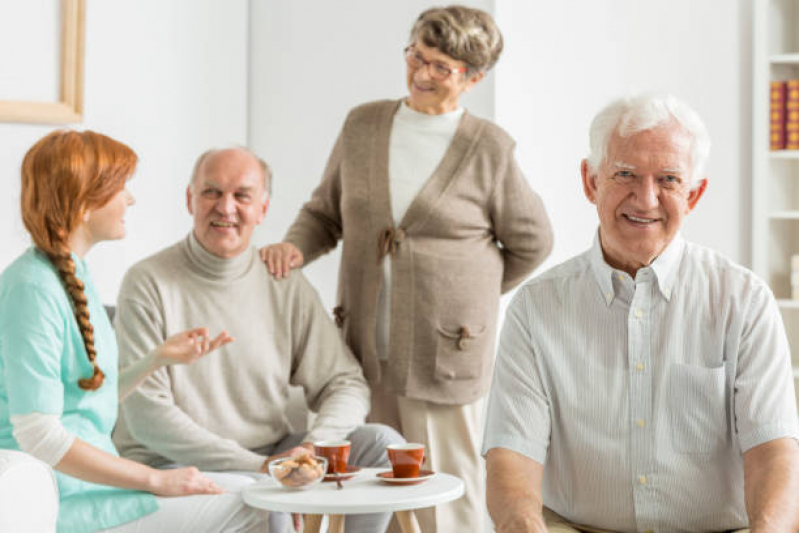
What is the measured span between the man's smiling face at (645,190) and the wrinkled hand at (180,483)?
0.97m

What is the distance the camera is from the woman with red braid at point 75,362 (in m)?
1.91

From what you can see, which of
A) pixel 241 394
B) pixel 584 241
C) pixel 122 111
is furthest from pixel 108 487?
pixel 584 241

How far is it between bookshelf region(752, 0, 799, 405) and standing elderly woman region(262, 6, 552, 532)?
1.45 metres

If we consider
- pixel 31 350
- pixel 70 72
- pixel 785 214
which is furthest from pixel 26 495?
pixel 785 214

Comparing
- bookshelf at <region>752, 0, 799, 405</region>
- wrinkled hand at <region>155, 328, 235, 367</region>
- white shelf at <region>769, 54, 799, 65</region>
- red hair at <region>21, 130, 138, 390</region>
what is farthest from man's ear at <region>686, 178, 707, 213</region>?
white shelf at <region>769, 54, 799, 65</region>

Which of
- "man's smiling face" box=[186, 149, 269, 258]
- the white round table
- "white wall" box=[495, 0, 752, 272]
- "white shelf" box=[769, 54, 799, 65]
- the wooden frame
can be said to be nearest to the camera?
the white round table

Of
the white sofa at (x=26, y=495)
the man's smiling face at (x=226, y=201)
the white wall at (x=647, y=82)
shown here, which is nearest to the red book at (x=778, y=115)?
the white wall at (x=647, y=82)

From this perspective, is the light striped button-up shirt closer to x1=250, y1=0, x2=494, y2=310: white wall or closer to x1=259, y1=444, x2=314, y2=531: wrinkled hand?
x1=259, y1=444, x2=314, y2=531: wrinkled hand

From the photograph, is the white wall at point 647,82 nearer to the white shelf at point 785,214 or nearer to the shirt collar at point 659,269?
the white shelf at point 785,214

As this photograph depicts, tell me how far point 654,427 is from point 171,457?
1272 millimetres

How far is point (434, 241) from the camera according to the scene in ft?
8.99

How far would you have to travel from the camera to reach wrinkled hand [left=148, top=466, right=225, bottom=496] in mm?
2057

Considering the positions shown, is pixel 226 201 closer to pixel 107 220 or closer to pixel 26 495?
pixel 107 220

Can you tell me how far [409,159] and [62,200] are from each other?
1033 millimetres
